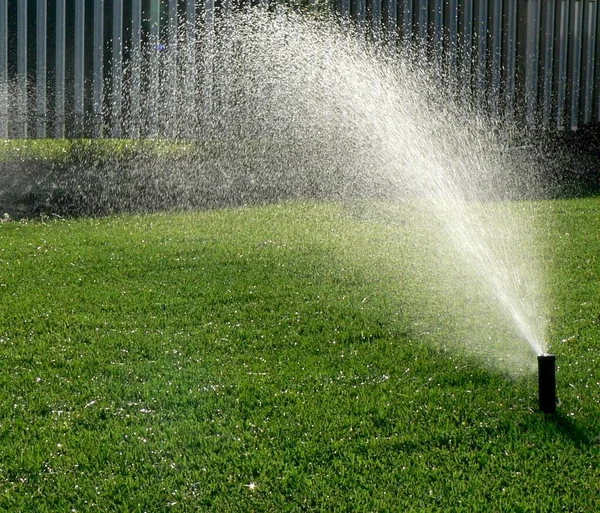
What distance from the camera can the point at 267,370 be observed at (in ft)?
14.5

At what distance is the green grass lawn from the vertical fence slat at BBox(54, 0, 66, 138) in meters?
5.45

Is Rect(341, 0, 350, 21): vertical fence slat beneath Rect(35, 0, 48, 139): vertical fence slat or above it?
above

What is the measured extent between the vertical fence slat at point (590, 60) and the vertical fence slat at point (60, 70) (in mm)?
8260

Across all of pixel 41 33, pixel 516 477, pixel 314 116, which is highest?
pixel 41 33

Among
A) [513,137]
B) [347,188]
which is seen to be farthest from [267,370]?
[513,137]

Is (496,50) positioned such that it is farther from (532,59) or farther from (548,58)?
(548,58)

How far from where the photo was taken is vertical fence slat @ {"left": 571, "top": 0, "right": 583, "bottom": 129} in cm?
1573

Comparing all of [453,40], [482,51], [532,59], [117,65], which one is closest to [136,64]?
[117,65]

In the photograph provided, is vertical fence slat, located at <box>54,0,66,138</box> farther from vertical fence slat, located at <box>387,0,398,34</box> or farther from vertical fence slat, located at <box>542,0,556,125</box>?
vertical fence slat, located at <box>542,0,556,125</box>

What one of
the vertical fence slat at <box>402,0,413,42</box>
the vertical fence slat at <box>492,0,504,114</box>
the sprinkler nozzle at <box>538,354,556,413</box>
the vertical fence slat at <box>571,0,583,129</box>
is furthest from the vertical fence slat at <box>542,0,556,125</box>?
the sprinkler nozzle at <box>538,354,556,413</box>

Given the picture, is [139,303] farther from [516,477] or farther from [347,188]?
[347,188]

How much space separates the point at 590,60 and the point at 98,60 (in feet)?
26.6

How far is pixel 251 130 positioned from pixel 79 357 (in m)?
7.46

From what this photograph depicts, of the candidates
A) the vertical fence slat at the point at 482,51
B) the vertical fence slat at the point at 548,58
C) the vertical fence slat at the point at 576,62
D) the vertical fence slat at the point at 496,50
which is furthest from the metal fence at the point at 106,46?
the vertical fence slat at the point at 576,62
